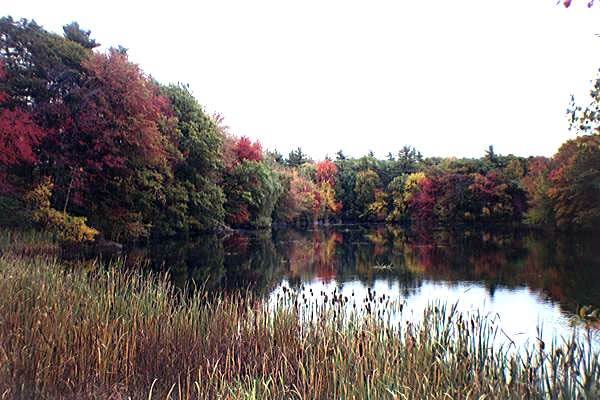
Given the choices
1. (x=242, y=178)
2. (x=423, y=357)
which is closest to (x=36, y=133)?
(x=423, y=357)

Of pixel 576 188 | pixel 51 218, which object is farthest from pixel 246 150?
pixel 576 188

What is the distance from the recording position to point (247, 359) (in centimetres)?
502

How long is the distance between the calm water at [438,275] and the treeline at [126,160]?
120 inches

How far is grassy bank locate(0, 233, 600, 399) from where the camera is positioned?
353 cm

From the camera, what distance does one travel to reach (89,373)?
4328mm

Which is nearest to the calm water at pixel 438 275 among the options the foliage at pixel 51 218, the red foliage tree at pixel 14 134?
the foliage at pixel 51 218

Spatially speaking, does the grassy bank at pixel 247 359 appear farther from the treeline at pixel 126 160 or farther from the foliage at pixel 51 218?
the foliage at pixel 51 218

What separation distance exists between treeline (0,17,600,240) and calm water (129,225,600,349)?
9.99ft

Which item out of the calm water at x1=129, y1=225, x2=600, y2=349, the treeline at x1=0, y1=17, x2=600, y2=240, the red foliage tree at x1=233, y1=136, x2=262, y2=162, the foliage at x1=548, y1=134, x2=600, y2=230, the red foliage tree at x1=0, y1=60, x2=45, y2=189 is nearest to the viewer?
the calm water at x1=129, y1=225, x2=600, y2=349

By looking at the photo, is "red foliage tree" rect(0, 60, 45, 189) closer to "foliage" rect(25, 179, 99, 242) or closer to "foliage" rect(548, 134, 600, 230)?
"foliage" rect(25, 179, 99, 242)

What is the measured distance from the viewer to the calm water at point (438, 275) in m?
9.42

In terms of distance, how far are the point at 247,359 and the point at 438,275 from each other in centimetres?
1058

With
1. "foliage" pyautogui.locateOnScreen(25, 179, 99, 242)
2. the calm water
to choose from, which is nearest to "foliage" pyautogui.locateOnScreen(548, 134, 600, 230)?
the calm water

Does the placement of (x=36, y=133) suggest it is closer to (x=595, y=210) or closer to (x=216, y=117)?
(x=216, y=117)
